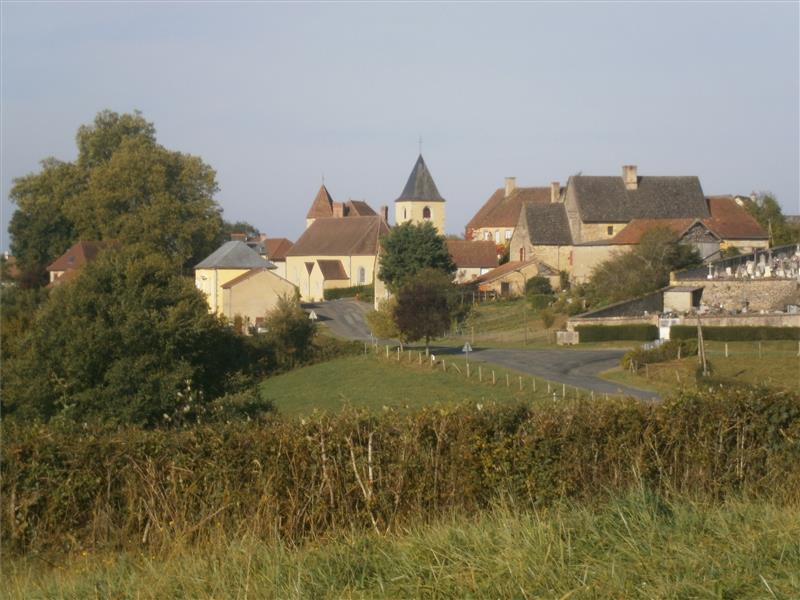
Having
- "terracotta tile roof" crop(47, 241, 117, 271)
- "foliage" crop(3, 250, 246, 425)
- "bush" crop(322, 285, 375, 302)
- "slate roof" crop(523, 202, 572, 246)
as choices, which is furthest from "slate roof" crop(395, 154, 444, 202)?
"foliage" crop(3, 250, 246, 425)

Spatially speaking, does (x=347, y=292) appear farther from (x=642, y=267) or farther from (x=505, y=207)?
(x=642, y=267)

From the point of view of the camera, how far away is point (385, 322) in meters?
49.8

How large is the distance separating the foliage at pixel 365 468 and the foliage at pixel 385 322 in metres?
38.9

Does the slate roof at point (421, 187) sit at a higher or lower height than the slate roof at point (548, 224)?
higher

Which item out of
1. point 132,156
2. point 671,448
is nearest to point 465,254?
point 132,156

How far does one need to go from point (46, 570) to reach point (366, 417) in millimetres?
2881

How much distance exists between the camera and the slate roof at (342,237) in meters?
78.9

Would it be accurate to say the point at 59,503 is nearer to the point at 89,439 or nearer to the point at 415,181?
the point at 89,439

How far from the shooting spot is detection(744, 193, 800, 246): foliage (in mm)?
68188

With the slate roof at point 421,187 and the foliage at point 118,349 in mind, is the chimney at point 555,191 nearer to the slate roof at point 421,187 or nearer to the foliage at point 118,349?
the slate roof at point 421,187

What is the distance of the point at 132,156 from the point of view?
6197 cm

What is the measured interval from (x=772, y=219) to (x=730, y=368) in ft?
141

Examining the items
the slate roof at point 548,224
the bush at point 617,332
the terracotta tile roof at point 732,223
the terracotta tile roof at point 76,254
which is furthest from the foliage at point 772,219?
the terracotta tile roof at point 76,254

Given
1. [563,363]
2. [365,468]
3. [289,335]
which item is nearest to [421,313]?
[289,335]
